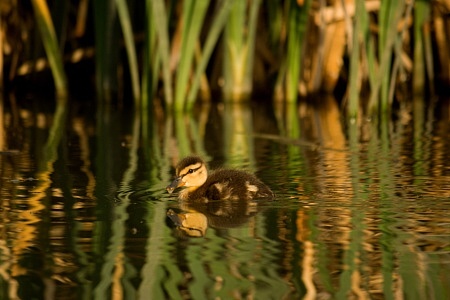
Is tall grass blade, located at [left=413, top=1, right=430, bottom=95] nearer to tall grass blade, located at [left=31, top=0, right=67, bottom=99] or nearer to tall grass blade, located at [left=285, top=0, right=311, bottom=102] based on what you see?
tall grass blade, located at [left=285, top=0, right=311, bottom=102]

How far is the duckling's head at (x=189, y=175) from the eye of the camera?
20.9 feet

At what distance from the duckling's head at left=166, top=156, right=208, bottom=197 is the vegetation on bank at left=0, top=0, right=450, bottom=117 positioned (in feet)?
11.6

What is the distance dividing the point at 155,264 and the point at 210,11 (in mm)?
8032

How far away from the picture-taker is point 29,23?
13.5 meters

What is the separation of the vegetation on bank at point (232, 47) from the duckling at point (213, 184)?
3518mm

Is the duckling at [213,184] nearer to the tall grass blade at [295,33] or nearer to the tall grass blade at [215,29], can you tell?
the tall grass blade at [215,29]

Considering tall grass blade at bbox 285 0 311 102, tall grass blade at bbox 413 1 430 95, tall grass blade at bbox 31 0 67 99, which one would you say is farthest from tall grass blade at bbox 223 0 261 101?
tall grass blade at bbox 31 0 67 99

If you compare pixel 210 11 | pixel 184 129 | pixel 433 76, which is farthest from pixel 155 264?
pixel 433 76

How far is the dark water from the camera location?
446 centimetres

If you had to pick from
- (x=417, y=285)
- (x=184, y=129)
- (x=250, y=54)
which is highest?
(x=250, y=54)

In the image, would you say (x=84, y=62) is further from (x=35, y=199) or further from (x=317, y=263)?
(x=317, y=263)

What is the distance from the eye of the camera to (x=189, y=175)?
6.36 m

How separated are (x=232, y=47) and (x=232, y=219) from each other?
5.88 metres

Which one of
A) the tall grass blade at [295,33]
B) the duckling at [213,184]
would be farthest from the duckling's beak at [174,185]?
the tall grass blade at [295,33]
